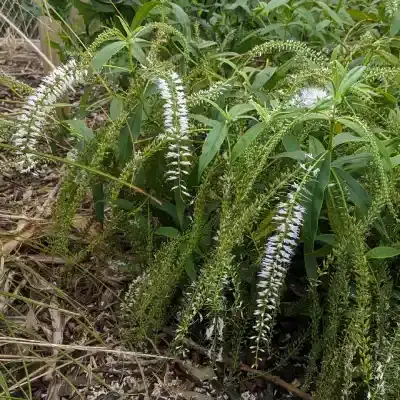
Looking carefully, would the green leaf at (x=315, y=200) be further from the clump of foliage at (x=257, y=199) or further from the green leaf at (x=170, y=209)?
the green leaf at (x=170, y=209)

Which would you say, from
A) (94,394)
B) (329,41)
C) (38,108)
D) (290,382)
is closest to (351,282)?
(290,382)

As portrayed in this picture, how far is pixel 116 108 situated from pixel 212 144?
0.32 m

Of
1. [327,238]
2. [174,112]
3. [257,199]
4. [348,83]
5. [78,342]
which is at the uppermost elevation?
[348,83]

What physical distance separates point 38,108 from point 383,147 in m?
0.72

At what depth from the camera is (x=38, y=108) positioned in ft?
4.02

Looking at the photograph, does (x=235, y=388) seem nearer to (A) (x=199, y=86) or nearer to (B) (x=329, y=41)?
(A) (x=199, y=86)

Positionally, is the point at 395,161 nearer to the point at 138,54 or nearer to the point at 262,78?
the point at 262,78

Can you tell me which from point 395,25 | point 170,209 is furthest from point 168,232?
point 395,25

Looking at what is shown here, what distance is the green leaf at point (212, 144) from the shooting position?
3.86ft

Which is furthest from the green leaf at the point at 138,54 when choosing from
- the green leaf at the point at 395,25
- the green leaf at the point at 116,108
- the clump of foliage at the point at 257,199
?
the green leaf at the point at 395,25

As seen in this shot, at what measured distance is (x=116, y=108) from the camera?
1.40 metres

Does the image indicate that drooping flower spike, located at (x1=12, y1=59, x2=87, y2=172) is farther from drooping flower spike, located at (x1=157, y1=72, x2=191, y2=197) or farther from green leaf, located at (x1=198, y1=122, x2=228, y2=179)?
green leaf, located at (x1=198, y1=122, x2=228, y2=179)

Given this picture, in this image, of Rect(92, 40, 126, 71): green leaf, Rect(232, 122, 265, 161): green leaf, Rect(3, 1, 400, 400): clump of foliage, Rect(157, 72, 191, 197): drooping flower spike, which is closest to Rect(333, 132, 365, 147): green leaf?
Rect(3, 1, 400, 400): clump of foliage

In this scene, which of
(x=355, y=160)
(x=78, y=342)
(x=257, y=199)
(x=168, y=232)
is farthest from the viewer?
(x=78, y=342)
